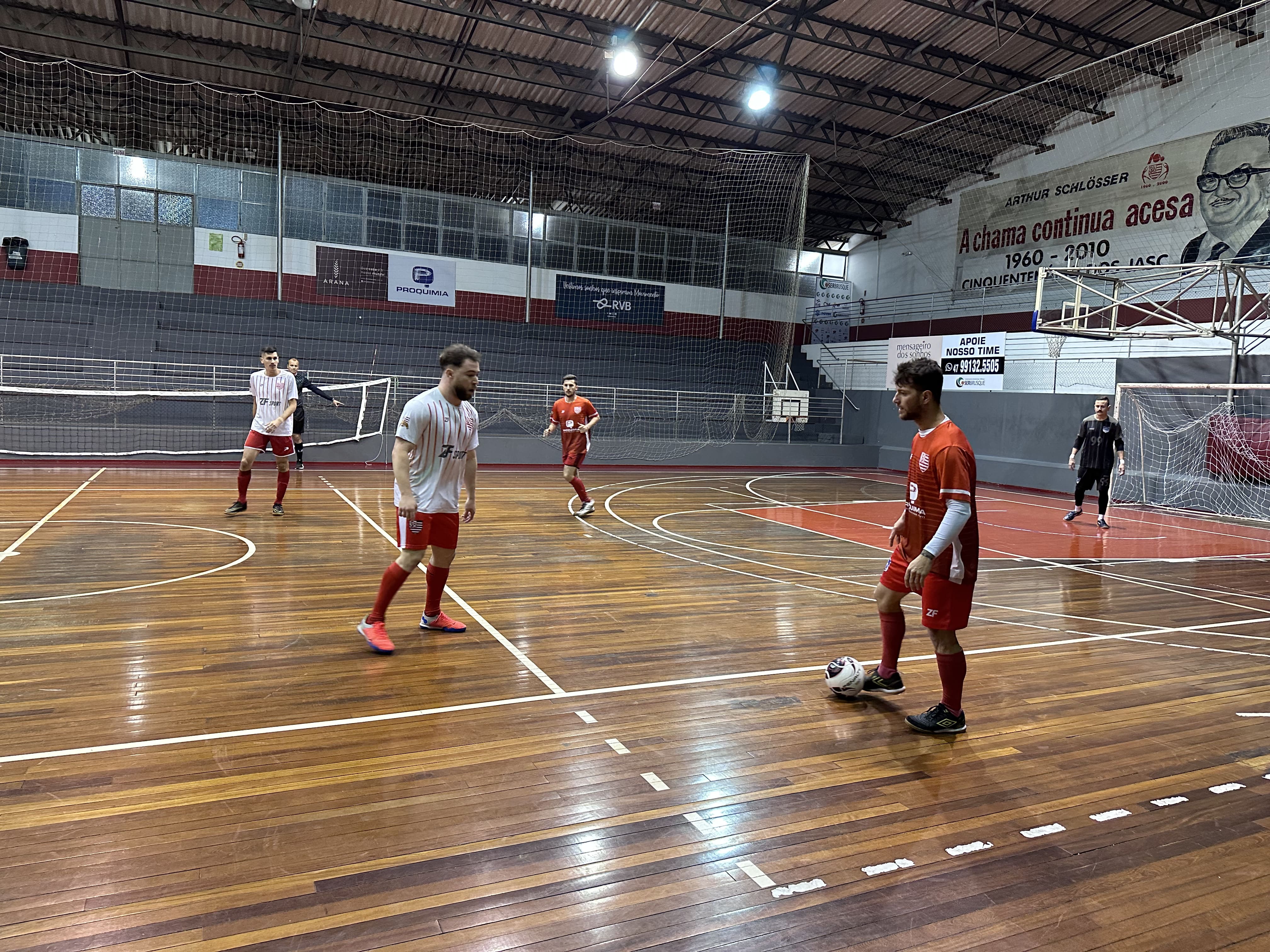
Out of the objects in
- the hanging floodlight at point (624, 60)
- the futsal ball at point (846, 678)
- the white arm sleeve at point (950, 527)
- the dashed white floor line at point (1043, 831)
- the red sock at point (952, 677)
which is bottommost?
the dashed white floor line at point (1043, 831)

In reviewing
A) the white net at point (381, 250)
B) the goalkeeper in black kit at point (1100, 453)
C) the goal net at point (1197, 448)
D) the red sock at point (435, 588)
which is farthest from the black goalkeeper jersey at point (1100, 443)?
the red sock at point (435, 588)

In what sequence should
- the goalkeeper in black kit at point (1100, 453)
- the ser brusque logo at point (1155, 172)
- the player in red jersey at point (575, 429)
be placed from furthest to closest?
the ser brusque logo at point (1155, 172)
the goalkeeper in black kit at point (1100, 453)
the player in red jersey at point (575, 429)

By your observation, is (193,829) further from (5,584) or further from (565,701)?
(5,584)

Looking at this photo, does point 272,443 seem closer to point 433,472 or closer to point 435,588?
point 435,588

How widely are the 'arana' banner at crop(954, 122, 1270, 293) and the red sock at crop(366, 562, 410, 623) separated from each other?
659 inches

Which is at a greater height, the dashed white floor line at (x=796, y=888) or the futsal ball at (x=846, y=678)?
the futsal ball at (x=846, y=678)

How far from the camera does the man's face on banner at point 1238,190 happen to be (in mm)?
15609

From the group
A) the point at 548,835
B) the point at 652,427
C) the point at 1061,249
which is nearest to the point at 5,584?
the point at 548,835

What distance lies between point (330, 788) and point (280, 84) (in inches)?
795

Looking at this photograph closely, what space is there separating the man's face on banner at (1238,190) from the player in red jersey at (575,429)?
46.7 ft

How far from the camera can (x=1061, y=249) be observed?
20.1 meters

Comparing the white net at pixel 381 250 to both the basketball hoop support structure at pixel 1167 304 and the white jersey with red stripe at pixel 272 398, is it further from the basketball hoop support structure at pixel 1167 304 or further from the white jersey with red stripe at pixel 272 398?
the white jersey with red stripe at pixel 272 398

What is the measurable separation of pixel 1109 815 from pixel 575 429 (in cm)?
822

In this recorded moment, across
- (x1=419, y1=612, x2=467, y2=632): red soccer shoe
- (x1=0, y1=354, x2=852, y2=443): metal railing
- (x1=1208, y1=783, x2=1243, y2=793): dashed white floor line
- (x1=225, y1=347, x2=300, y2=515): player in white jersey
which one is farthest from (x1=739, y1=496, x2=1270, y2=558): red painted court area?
(x1=0, y1=354, x2=852, y2=443): metal railing
